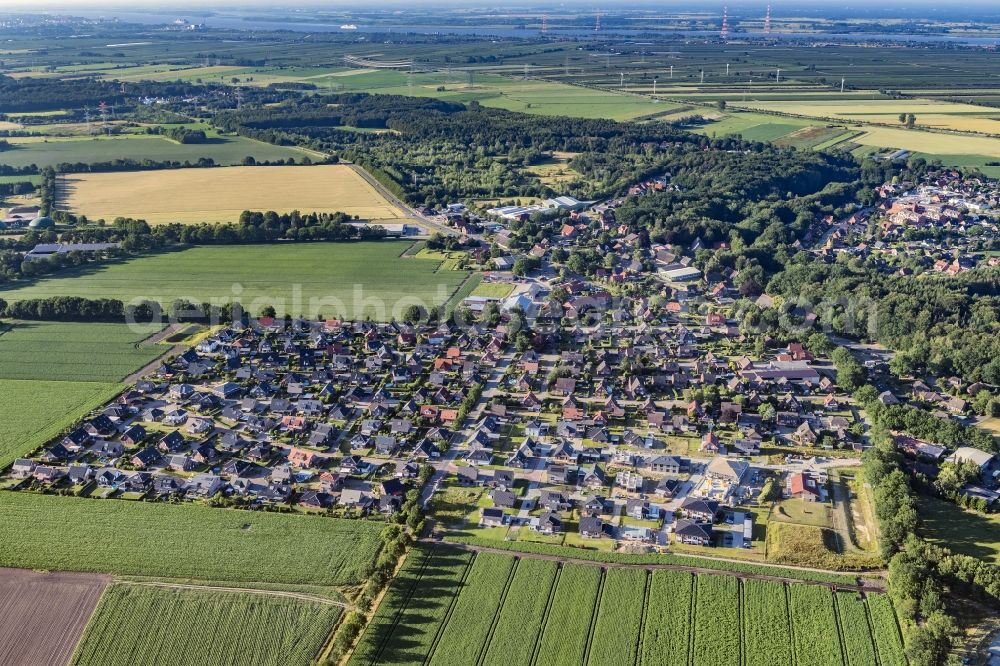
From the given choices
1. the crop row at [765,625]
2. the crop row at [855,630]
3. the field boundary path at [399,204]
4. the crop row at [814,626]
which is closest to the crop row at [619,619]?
the crop row at [765,625]

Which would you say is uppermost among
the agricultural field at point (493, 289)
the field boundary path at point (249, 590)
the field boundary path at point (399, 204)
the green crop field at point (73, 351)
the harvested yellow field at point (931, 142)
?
the harvested yellow field at point (931, 142)

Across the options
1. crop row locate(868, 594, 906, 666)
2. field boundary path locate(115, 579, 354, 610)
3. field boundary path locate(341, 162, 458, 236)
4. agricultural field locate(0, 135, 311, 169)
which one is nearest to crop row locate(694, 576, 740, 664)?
crop row locate(868, 594, 906, 666)

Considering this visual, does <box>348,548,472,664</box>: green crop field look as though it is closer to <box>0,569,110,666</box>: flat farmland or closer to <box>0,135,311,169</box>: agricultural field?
<box>0,569,110,666</box>: flat farmland

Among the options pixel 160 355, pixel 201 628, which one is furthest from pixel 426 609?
pixel 160 355

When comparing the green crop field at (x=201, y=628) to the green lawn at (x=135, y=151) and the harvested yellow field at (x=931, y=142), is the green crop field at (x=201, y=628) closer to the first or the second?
the green lawn at (x=135, y=151)

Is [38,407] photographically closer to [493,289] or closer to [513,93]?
[493,289]
